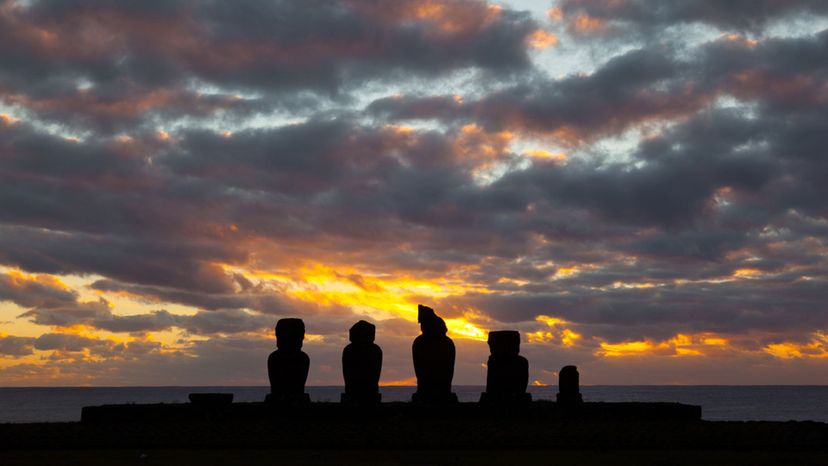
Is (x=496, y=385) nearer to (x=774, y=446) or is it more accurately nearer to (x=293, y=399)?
(x=293, y=399)

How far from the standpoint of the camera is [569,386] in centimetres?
3109

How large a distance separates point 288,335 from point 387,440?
895 cm

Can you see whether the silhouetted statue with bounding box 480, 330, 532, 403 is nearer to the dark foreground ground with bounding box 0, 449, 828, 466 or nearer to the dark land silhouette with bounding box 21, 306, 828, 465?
the dark land silhouette with bounding box 21, 306, 828, 465

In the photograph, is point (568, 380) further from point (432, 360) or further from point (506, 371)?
point (432, 360)

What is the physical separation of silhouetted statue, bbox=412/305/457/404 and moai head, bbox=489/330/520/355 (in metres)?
1.43

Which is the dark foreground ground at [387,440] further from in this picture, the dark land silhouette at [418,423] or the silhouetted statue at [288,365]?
the silhouetted statue at [288,365]

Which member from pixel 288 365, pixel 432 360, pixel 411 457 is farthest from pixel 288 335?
pixel 411 457

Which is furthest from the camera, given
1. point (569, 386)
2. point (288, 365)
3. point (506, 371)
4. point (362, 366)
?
point (569, 386)

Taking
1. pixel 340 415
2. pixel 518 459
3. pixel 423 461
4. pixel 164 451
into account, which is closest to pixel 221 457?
pixel 164 451

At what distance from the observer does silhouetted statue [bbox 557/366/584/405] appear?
101 ft

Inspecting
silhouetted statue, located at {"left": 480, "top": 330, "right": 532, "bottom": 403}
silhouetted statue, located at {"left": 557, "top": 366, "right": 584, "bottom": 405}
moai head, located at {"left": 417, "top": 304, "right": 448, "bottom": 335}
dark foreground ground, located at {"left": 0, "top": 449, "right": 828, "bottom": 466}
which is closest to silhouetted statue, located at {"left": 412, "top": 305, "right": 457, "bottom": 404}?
moai head, located at {"left": 417, "top": 304, "right": 448, "bottom": 335}

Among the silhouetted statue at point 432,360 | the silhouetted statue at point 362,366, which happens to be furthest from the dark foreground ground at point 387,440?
the silhouetted statue at point 432,360

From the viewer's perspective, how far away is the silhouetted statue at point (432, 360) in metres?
29.9

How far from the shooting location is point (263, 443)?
21.5 meters
